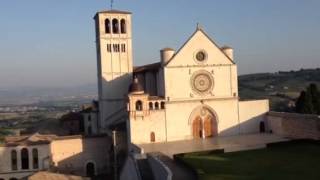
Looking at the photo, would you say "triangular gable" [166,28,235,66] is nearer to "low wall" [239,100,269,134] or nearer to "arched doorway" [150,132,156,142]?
"low wall" [239,100,269,134]

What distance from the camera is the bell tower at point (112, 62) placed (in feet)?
155

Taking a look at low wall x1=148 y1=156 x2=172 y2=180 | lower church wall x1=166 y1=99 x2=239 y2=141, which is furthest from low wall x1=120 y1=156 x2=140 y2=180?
lower church wall x1=166 y1=99 x2=239 y2=141

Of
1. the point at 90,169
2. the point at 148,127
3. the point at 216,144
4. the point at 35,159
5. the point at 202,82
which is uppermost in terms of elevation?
the point at 202,82

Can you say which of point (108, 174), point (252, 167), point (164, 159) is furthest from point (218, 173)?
point (108, 174)

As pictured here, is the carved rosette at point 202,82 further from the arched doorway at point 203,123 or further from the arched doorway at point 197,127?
the arched doorway at point 197,127

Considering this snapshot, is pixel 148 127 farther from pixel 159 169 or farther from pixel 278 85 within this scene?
pixel 278 85

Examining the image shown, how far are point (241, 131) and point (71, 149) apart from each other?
16102mm

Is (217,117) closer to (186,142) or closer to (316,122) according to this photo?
(186,142)

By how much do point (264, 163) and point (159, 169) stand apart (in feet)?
21.1

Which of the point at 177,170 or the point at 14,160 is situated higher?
the point at 177,170

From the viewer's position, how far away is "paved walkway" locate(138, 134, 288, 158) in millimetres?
35594

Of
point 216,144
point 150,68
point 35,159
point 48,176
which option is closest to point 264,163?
point 216,144

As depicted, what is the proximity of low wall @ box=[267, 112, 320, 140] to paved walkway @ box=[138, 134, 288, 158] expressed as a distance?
3.76 feet

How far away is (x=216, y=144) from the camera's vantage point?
125 feet
